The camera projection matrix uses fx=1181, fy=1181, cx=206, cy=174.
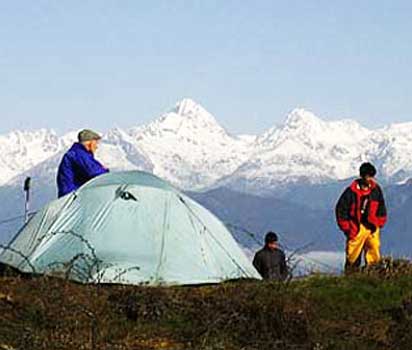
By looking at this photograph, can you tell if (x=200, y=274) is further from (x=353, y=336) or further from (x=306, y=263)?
(x=353, y=336)

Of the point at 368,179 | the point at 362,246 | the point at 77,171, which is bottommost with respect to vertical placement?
the point at 362,246

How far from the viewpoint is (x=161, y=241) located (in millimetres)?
17766

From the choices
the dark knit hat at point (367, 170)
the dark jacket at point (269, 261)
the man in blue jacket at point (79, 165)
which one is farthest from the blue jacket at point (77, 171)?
the dark knit hat at point (367, 170)

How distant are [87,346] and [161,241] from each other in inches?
245

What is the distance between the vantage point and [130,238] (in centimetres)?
1772

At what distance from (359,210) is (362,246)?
646 millimetres

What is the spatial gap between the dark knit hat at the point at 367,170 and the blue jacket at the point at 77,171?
4.24m

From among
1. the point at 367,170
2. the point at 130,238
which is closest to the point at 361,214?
the point at 367,170

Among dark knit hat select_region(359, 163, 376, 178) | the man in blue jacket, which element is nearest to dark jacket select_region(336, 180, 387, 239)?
dark knit hat select_region(359, 163, 376, 178)

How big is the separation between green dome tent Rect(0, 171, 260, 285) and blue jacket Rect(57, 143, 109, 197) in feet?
1.88

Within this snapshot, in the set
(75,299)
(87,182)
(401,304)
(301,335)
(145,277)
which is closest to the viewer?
(301,335)

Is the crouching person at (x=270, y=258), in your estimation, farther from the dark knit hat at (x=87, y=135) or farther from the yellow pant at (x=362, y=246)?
the dark knit hat at (x=87, y=135)

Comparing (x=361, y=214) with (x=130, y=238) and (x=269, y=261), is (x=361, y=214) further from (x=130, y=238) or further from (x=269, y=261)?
(x=130, y=238)

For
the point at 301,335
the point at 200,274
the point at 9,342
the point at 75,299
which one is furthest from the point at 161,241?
the point at 9,342
